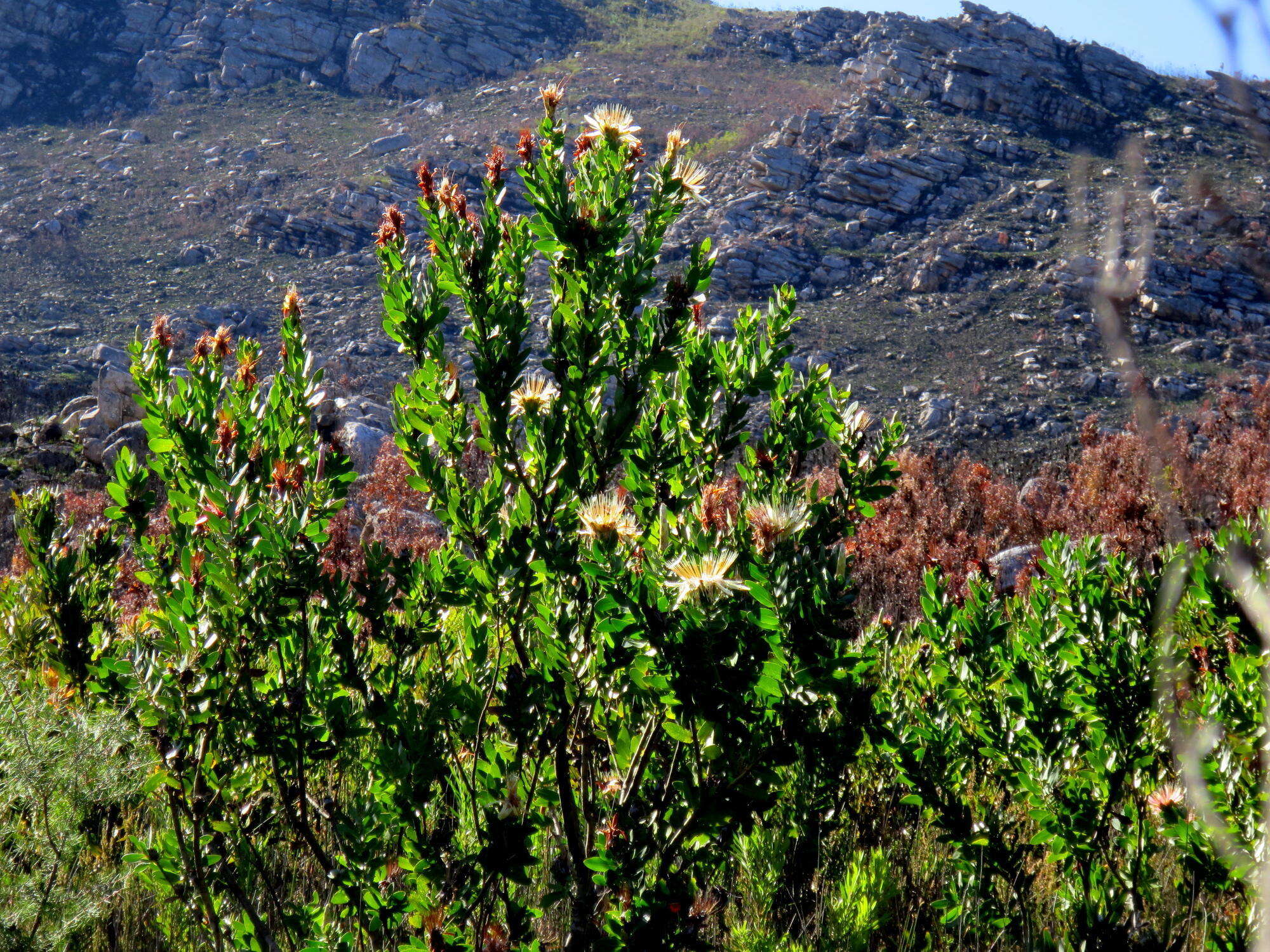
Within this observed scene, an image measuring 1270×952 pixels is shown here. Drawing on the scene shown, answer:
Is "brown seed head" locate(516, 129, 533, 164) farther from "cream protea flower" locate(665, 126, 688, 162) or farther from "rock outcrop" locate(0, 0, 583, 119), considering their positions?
"rock outcrop" locate(0, 0, 583, 119)

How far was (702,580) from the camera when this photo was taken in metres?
1.45

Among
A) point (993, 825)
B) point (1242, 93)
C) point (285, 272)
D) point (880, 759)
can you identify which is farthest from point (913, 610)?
point (285, 272)

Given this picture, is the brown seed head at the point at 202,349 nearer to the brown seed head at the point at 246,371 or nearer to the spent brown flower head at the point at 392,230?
the brown seed head at the point at 246,371

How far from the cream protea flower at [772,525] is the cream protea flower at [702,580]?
0.32 ft

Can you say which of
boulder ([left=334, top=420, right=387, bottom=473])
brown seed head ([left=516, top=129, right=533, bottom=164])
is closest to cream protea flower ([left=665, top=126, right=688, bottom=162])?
brown seed head ([left=516, top=129, right=533, bottom=164])

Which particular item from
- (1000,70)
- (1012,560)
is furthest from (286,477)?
(1000,70)

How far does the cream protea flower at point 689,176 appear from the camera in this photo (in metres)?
2.08

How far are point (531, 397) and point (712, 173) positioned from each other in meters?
23.5

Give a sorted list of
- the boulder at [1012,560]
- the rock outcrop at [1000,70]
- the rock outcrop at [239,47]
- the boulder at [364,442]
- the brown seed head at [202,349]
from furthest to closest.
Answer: the rock outcrop at [239,47] < the rock outcrop at [1000,70] < the boulder at [364,442] < the boulder at [1012,560] < the brown seed head at [202,349]

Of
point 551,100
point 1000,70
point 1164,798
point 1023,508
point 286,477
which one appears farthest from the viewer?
point 1000,70

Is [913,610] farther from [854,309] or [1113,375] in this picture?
[854,309]

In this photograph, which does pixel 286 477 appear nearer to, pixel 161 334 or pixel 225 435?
pixel 225 435

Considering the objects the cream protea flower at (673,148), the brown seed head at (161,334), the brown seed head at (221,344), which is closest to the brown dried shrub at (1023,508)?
the cream protea flower at (673,148)

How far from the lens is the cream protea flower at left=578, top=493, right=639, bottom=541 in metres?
1.65
